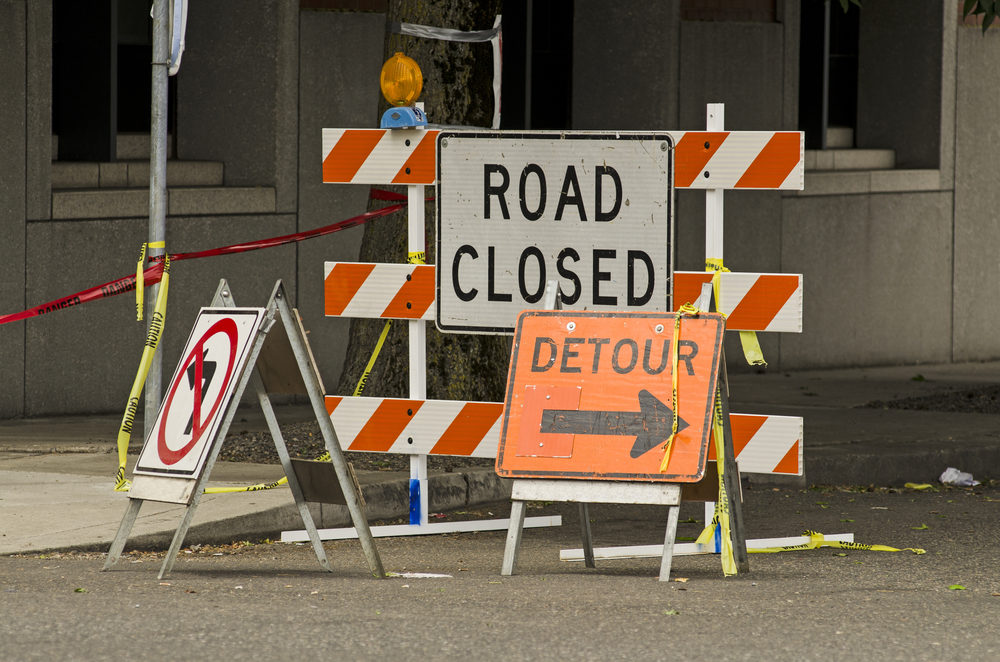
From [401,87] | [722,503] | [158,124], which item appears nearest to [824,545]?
[722,503]

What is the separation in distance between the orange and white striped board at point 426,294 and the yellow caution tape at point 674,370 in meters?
0.52

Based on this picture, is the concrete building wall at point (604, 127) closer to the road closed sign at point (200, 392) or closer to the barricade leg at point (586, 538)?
the road closed sign at point (200, 392)

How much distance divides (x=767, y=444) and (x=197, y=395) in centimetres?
246

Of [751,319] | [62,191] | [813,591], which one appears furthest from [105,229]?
[813,591]

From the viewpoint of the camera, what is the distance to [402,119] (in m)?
8.03

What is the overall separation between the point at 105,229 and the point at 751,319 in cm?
606

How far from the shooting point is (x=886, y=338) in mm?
16672

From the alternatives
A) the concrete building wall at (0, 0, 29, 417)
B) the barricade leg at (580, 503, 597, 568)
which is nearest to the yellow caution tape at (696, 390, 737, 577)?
the barricade leg at (580, 503, 597, 568)

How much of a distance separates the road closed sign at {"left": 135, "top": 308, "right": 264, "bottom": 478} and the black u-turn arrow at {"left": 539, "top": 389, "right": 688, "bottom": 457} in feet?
4.11

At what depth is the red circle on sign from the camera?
6703 mm

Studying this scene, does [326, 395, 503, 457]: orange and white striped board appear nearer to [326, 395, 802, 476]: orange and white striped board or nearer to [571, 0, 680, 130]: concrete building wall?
[326, 395, 802, 476]: orange and white striped board

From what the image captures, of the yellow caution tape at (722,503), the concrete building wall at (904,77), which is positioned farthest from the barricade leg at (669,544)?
the concrete building wall at (904,77)

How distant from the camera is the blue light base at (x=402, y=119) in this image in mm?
8031

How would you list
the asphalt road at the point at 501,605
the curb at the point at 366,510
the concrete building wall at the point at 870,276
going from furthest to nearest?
the concrete building wall at the point at 870,276, the curb at the point at 366,510, the asphalt road at the point at 501,605
